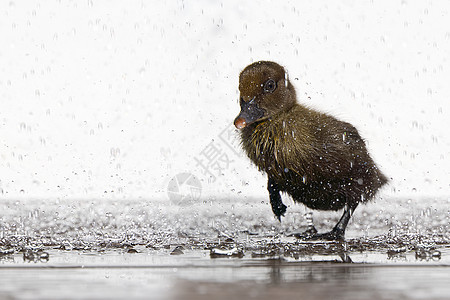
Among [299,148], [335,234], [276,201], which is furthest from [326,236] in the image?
[299,148]

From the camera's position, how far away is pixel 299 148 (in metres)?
4.98

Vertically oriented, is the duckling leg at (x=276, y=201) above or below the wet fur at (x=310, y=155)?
below

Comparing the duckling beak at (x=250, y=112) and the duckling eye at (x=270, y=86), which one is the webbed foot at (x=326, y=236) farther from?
the duckling eye at (x=270, y=86)

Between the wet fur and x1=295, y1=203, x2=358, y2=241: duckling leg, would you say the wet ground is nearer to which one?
x1=295, y1=203, x2=358, y2=241: duckling leg

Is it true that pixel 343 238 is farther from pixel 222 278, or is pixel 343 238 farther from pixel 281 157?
pixel 222 278

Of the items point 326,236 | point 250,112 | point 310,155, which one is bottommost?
point 326,236

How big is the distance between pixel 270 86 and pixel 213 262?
8.21ft

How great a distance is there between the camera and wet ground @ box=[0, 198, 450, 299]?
6.60ft

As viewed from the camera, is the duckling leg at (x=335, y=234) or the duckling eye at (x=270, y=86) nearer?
the duckling leg at (x=335, y=234)

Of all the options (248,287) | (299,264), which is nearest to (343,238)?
(299,264)

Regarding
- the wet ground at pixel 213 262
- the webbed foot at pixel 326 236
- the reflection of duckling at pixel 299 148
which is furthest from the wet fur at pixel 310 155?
the wet ground at pixel 213 262

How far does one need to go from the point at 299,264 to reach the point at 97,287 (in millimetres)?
1153

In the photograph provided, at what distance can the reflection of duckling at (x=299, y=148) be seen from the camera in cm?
500

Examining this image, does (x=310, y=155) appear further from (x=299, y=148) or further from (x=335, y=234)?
(x=335, y=234)
